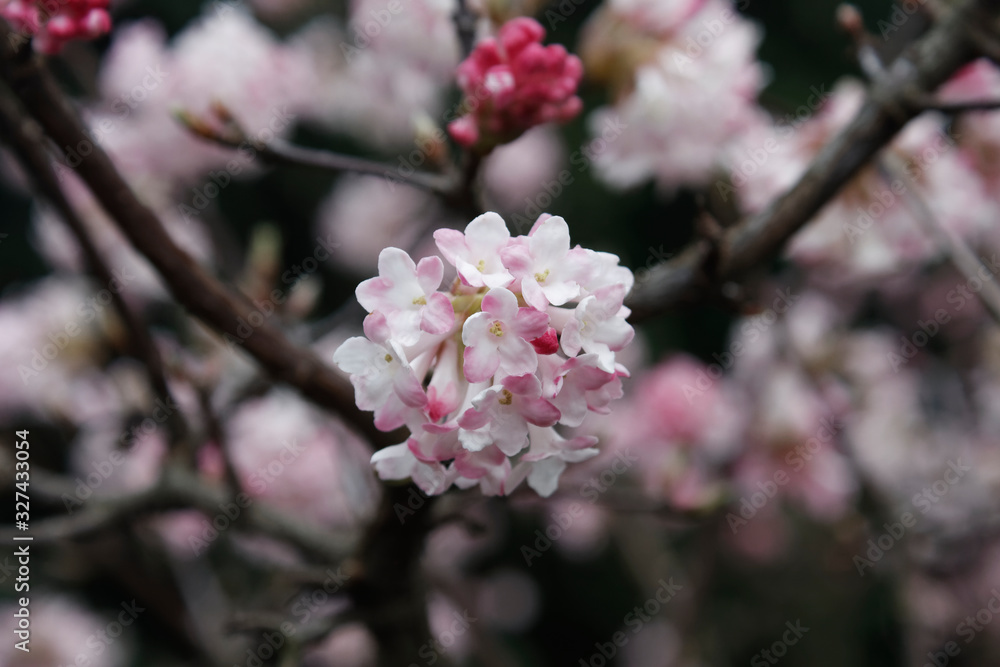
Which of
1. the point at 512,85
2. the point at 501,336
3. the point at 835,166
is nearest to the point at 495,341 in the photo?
the point at 501,336

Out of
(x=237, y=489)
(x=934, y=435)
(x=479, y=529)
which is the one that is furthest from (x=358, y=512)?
(x=934, y=435)

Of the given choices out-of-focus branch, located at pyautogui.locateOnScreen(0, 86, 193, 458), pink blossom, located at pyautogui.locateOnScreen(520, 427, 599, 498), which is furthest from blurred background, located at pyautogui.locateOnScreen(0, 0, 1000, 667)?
pink blossom, located at pyautogui.locateOnScreen(520, 427, 599, 498)

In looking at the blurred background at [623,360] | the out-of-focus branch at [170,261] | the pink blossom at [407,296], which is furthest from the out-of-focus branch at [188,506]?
the pink blossom at [407,296]

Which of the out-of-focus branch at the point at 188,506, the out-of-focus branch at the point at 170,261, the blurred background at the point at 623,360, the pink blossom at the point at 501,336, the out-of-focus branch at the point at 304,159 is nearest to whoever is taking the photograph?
the pink blossom at the point at 501,336

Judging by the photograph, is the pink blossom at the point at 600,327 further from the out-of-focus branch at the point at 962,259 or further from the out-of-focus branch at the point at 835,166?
the out-of-focus branch at the point at 962,259

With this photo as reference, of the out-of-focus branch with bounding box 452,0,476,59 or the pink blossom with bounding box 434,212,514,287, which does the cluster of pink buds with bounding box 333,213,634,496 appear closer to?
the pink blossom with bounding box 434,212,514,287

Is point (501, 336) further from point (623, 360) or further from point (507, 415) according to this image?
point (623, 360)
